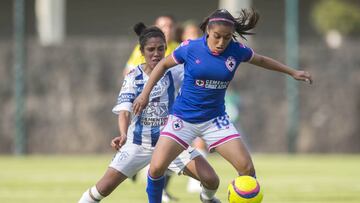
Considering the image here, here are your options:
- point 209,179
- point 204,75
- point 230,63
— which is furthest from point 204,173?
point 230,63

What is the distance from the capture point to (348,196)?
13812mm

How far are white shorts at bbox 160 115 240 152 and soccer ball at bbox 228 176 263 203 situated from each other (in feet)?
1.41

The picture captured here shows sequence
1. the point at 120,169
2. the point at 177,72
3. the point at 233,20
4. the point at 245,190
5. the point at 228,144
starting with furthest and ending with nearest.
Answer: the point at 177,72 → the point at 120,169 → the point at 228,144 → the point at 233,20 → the point at 245,190

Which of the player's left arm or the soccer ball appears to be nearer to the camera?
the soccer ball

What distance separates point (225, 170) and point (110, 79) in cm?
595

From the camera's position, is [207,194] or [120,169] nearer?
[120,169]

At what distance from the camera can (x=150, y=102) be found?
1046 centimetres

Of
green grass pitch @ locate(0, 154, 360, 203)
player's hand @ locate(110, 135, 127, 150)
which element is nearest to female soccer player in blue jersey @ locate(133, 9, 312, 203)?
player's hand @ locate(110, 135, 127, 150)

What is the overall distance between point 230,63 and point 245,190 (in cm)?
116

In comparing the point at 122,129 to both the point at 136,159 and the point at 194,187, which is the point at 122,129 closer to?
the point at 136,159

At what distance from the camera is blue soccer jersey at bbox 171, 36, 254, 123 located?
10.0 m

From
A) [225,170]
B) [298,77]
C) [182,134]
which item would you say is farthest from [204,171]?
[225,170]

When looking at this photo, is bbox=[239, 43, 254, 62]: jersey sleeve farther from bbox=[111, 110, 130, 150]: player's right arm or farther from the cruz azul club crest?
bbox=[111, 110, 130, 150]: player's right arm

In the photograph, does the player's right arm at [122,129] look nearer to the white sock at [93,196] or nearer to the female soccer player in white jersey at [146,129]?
the female soccer player in white jersey at [146,129]
